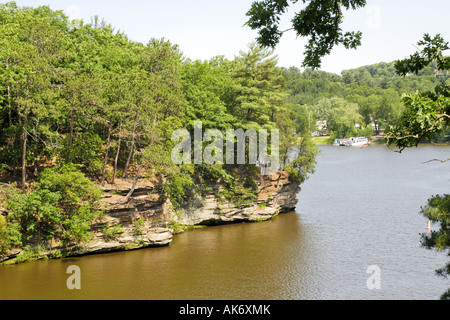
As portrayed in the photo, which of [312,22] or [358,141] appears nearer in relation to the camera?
[312,22]

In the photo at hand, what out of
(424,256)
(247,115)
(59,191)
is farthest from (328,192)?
(59,191)

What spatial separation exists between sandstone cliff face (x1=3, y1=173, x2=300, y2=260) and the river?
778 millimetres

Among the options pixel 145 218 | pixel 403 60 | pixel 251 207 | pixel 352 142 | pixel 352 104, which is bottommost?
pixel 251 207

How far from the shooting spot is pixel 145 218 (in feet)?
107

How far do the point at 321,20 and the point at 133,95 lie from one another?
75.4ft

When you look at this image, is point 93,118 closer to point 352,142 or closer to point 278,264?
point 278,264

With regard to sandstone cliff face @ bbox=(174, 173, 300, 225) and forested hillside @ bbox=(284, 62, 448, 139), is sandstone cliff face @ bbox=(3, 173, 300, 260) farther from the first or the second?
forested hillside @ bbox=(284, 62, 448, 139)

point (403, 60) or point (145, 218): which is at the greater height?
point (403, 60)

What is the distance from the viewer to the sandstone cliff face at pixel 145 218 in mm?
30078

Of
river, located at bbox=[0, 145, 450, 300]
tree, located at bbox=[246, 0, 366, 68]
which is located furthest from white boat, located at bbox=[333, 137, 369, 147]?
tree, located at bbox=[246, 0, 366, 68]

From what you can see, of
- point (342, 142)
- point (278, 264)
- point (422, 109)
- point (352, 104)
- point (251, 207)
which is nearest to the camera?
point (422, 109)

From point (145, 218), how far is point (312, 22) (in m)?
25.0

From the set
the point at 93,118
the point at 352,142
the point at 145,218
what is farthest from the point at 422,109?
the point at 352,142

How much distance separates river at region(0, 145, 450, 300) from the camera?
23.9 m
